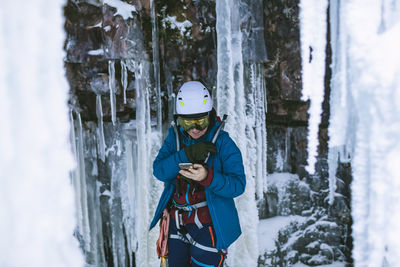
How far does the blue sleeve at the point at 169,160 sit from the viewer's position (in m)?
1.46

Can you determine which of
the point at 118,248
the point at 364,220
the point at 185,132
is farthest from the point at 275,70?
the point at 118,248

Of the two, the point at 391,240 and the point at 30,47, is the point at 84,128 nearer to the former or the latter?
the point at 30,47

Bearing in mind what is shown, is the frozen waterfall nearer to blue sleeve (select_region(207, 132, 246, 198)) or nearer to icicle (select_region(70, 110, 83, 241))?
blue sleeve (select_region(207, 132, 246, 198))

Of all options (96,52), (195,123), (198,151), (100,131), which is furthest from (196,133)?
(96,52)

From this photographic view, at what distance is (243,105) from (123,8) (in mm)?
1215

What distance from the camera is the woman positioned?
1.44 metres

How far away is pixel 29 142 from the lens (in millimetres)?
2035

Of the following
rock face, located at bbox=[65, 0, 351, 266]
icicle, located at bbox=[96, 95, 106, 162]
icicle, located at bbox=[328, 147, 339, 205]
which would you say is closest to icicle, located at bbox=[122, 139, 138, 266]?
rock face, located at bbox=[65, 0, 351, 266]

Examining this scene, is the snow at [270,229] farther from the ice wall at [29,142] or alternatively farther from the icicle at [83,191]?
the ice wall at [29,142]

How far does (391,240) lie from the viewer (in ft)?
6.85

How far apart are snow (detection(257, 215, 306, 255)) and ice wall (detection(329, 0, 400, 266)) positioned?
0.91m

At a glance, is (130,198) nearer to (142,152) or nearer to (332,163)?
(142,152)

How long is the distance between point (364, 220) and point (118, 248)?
6.60 feet

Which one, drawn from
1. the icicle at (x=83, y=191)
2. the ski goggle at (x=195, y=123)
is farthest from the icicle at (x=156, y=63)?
the ski goggle at (x=195, y=123)
